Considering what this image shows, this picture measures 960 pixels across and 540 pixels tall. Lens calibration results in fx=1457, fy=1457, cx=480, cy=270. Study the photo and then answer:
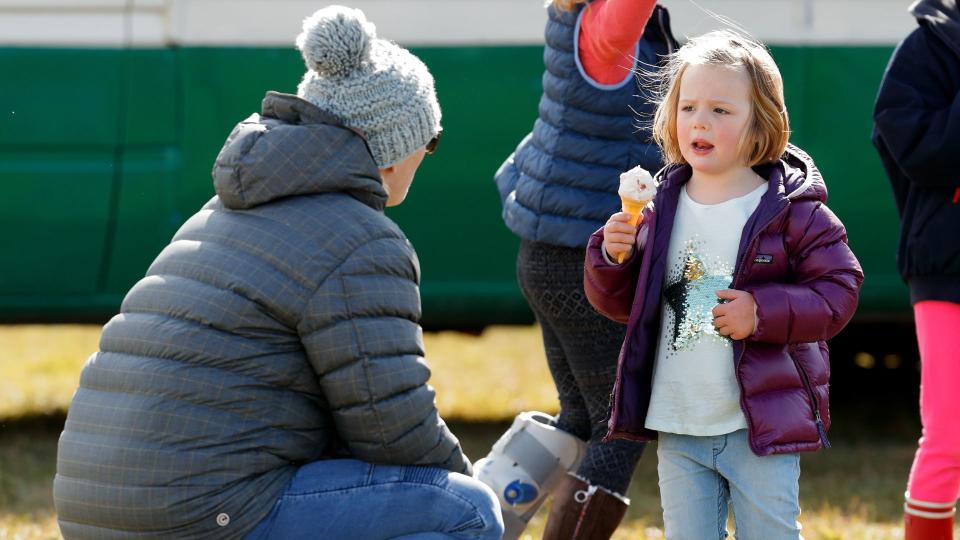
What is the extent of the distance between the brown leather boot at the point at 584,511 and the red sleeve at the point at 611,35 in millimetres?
948

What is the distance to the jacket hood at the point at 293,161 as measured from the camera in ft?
8.87

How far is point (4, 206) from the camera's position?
509 cm

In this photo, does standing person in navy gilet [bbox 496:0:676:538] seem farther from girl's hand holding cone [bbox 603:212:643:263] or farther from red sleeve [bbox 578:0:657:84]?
girl's hand holding cone [bbox 603:212:643:263]

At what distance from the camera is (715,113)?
2740 mm

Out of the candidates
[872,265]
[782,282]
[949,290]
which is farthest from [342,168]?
[872,265]

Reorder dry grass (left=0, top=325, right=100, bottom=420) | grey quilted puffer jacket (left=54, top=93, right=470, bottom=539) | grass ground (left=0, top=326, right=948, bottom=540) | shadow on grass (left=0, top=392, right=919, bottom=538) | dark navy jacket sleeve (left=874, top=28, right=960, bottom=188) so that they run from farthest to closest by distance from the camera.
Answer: dry grass (left=0, top=325, right=100, bottom=420)
shadow on grass (left=0, top=392, right=919, bottom=538)
grass ground (left=0, top=326, right=948, bottom=540)
dark navy jacket sleeve (left=874, top=28, right=960, bottom=188)
grey quilted puffer jacket (left=54, top=93, right=470, bottom=539)

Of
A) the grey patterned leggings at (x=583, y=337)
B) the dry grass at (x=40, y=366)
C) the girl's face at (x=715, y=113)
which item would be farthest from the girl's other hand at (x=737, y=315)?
the dry grass at (x=40, y=366)

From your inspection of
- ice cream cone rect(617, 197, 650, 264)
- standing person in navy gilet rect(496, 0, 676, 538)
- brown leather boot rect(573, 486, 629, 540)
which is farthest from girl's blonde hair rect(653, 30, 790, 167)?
brown leather boot rect(573, 486, 629, 540)

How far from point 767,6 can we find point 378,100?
264 cm

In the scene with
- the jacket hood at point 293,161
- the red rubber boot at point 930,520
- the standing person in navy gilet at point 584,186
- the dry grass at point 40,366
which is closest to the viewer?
the jacket hood at point 293,161

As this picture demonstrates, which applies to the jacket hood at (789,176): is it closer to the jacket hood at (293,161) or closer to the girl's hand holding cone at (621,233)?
the girl's hand holding cone at (621,233)

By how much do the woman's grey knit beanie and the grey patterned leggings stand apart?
21.2 inches

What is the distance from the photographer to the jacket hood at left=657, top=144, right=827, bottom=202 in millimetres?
2705

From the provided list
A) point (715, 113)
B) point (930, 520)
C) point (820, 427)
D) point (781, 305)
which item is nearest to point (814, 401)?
point (820, 427)
